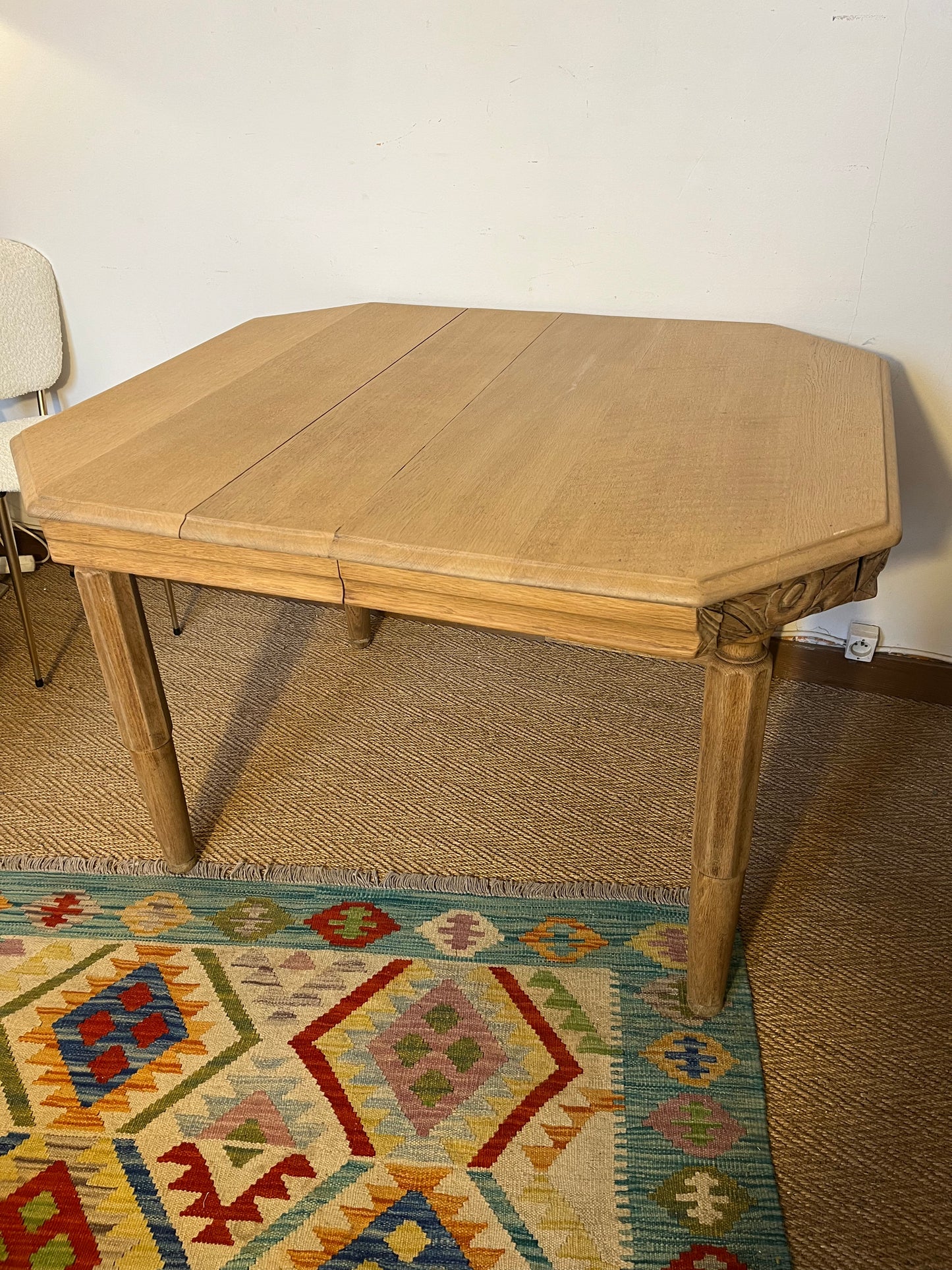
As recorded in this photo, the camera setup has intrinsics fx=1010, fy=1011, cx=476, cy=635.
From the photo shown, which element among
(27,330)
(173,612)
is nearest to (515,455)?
(173,612)

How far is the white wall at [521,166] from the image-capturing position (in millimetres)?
1684

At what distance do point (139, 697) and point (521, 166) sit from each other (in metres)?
1.20

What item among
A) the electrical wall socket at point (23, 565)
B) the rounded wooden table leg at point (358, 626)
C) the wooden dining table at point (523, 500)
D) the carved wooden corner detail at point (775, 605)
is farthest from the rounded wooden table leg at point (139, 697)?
the electrical wall socket at point (23, 565)

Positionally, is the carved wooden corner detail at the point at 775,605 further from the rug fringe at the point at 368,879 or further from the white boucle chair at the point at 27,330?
the white boucle chair at the point at 27,330

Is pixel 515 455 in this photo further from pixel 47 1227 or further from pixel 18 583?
pixel 18 583

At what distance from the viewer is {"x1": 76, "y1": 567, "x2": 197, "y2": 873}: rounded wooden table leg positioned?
1415mm

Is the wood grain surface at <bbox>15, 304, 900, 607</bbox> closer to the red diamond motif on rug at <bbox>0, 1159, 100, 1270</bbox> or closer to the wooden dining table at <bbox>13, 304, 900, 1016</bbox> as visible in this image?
the wooden dining table at <bbox>13, 304, 900, 1016</bbox>

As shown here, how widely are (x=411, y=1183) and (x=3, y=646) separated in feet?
5.43

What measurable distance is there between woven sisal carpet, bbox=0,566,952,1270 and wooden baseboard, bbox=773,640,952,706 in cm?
3

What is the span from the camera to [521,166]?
74.8 inches

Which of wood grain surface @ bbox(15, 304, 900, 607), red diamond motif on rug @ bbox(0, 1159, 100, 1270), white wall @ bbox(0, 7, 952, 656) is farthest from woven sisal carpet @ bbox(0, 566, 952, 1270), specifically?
wood grain surface @ bbox(15, 304, 900, 607)

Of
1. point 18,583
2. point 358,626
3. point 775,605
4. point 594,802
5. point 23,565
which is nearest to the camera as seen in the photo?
point 775,605

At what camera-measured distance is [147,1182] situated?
1247 millimetres

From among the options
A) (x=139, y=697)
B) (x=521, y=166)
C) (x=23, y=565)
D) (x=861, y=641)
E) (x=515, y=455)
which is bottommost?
(x=23, y=565)
